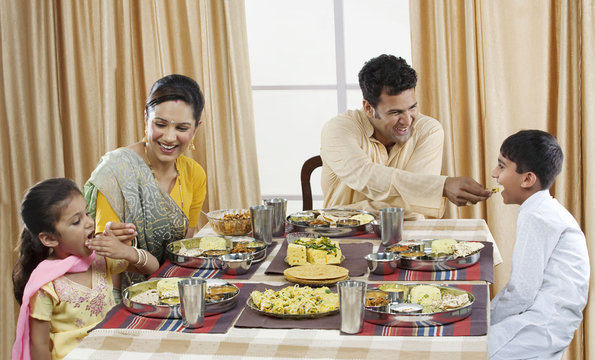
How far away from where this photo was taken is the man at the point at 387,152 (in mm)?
2779

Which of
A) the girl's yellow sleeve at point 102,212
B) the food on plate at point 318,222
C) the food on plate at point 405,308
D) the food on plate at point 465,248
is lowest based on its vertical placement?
the food on plate at point 405,308

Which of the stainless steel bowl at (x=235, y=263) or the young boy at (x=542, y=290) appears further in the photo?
the young boy at (x=542, y=290)

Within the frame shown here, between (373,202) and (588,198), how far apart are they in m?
1.09

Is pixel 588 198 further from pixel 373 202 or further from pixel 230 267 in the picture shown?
pixel 230 267

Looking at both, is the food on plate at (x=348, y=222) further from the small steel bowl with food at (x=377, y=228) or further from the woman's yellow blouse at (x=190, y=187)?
the woman's yellow blouse at (x=190, y=187)

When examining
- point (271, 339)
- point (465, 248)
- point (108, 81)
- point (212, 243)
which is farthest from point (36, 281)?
point (108, 81)

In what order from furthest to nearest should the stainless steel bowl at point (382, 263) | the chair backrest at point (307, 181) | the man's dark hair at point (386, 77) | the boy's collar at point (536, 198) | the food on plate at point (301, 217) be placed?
the chair backrest at point (307, 181)
the man's dark hair at point (386, 77)
the food on plate at point (301, 217)
the boy's collar at point (536, 198)
the stainless steel bowl at point (382, 263)

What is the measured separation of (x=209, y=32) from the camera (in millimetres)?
3602

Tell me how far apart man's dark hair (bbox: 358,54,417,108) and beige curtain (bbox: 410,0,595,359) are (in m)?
0.47

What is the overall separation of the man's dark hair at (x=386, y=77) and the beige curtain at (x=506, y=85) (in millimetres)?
471

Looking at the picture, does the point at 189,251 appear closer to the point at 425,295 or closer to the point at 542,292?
the point at 425,295

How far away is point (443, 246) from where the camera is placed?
2127 millimetres

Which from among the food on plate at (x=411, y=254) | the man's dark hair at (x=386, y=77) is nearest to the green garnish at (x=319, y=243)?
the food on plate at (x=411, y=254)

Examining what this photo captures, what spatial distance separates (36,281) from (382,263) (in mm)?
996
